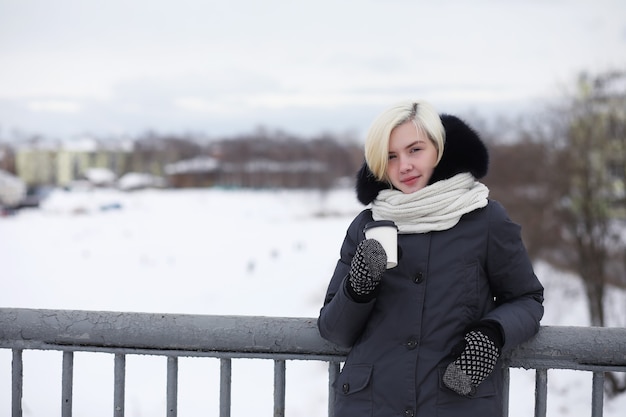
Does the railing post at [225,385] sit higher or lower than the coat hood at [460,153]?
lower

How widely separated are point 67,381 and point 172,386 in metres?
0.43

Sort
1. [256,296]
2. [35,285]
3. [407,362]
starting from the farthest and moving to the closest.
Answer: [256,296]
[35,285]
[407,362]

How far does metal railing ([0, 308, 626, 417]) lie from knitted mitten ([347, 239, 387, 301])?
1.22 feet

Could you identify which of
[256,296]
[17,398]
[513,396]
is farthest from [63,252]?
[17,398]

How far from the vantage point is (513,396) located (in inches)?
568

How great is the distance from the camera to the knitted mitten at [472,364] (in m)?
2.07

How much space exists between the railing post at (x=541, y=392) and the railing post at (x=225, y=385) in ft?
3.73

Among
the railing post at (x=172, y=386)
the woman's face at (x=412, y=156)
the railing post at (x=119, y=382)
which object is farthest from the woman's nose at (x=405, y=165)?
the railing post at (x=119, y=382)

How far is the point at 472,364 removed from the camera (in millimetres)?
2072

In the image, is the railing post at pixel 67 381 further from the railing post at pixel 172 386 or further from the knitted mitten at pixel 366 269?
the knitted mitten at pixel 366 269

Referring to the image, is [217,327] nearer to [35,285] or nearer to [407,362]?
[407,362]

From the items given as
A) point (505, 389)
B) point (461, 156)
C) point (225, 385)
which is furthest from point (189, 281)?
point (461, 156)

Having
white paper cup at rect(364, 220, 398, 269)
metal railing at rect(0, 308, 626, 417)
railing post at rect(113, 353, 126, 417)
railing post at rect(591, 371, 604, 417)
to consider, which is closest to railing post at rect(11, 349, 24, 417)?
metal railing at rect(0, 308, 626, 417)

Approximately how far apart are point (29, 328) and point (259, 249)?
137 feet
